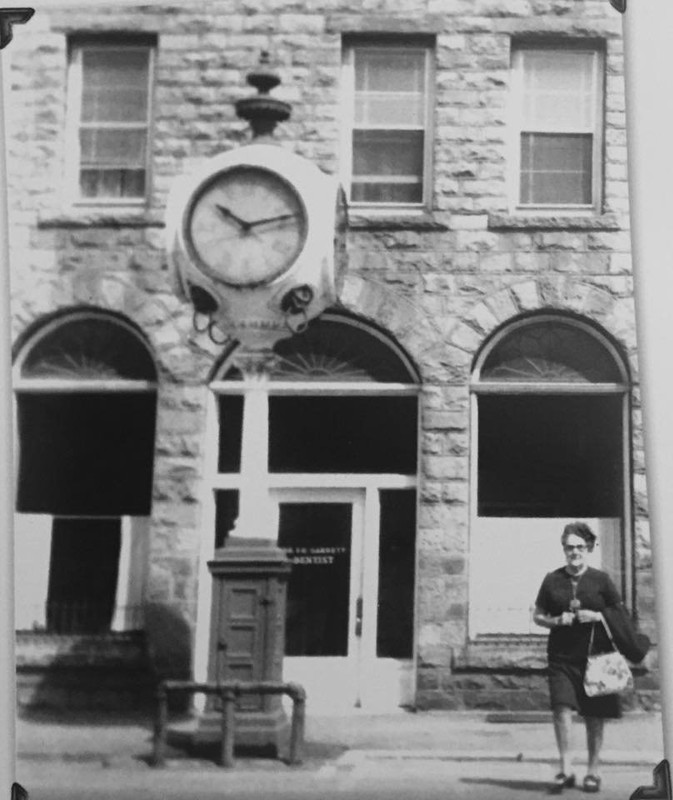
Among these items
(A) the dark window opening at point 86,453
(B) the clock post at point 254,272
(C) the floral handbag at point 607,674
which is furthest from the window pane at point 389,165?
(C) the floral handbag at point 607,674

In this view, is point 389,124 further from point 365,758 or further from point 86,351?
point 365,758

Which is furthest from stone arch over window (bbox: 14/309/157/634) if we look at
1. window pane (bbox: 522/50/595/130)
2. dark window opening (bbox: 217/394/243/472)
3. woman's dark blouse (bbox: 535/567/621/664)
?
window pane (bbox: 522/50/595/130)

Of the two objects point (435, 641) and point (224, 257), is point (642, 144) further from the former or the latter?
point (435, 641)

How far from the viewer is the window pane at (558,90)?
177 inches

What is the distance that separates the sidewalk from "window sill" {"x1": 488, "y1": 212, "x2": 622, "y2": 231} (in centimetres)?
166

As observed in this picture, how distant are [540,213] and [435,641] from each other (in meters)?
1.53

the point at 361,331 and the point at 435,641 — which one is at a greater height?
the point at 361,331

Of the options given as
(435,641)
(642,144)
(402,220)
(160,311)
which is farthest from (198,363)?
(642,144)

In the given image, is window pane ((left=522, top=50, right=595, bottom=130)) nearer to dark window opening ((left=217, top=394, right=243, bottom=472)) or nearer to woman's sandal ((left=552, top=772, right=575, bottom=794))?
dark window opening ((left=217, top=394, right=243, bottom=472))

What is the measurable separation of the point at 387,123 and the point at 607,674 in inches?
80.8

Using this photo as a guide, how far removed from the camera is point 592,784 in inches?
160

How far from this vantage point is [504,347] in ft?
14.6

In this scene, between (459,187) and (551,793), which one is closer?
(551,793)

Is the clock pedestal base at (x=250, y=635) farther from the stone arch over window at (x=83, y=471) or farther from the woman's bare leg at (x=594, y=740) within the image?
the woman's bare leg at (x=594, y=740)
